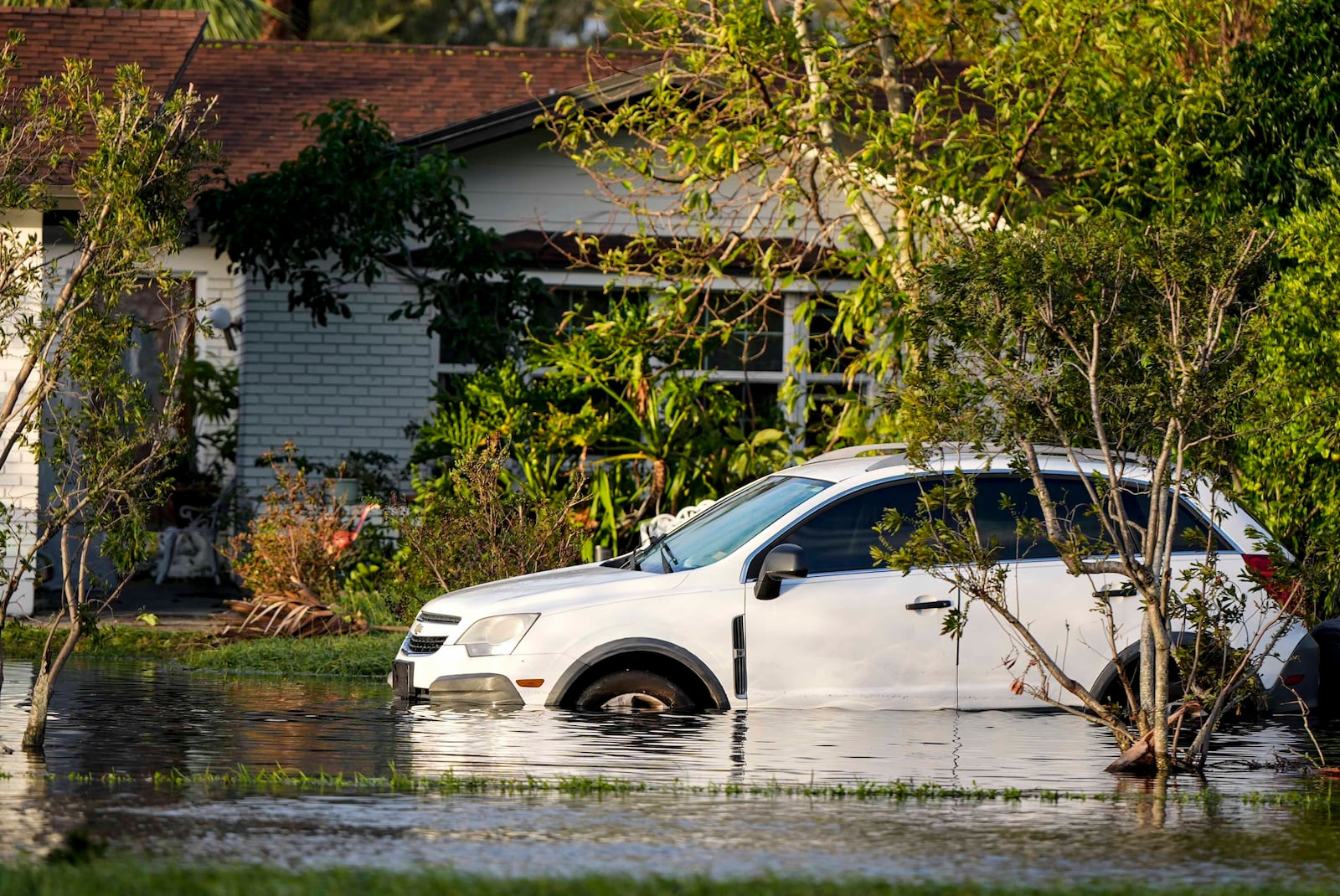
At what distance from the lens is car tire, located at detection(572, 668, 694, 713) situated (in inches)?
426

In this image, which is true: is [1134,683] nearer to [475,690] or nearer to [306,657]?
[475,690]

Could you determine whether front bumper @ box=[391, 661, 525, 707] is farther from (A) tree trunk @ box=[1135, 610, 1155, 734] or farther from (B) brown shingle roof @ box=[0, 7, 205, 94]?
(B) brown shingle roof @ box=[0, 7, 205, 94]

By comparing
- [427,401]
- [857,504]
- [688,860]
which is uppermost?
[427,401]

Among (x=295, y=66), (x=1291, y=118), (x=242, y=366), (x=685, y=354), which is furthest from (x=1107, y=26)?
(x=295, y=66)

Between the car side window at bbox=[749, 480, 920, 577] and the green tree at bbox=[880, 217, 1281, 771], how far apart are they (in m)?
1.41

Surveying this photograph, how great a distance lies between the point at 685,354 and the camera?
18078 mm

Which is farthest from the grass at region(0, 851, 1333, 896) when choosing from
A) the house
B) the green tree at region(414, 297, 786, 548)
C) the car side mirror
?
the house

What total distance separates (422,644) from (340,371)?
32.5 ft

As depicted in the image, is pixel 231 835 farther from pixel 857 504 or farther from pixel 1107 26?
pixel 1107 26

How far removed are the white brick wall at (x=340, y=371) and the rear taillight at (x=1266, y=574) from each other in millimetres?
11342

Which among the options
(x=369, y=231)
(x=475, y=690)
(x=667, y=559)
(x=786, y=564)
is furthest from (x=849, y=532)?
(x=369, y=231)

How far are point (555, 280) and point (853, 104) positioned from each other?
364cm

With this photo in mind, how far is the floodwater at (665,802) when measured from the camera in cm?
681

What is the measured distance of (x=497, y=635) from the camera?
10906 mm
